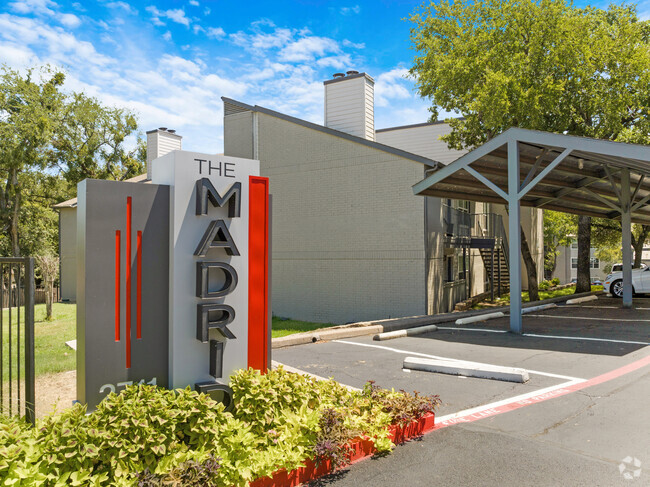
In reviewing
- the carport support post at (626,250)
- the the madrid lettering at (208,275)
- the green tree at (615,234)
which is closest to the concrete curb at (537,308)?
the carport support post at (626,250)

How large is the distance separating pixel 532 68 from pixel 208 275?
1954 cm

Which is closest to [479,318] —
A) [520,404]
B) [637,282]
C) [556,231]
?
[520,404]

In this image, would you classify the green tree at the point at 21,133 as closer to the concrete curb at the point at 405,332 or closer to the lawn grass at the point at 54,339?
the lawn grass at the point at 54,339

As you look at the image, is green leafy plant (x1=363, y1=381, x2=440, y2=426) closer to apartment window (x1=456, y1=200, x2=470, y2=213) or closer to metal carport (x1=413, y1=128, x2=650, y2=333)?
metal carport (x1=413, y1=128, x2=650, y2=333)

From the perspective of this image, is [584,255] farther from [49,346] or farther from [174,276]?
[174,276]

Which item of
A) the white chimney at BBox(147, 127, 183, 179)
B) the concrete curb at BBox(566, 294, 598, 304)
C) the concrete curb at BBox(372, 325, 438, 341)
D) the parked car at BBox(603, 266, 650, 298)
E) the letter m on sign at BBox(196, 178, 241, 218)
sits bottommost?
the concrete curb at BBox(372, 325, 438, 341)

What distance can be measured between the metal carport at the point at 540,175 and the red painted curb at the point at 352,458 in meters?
7.98

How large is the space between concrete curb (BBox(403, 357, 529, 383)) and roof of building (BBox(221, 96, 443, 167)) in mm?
10705

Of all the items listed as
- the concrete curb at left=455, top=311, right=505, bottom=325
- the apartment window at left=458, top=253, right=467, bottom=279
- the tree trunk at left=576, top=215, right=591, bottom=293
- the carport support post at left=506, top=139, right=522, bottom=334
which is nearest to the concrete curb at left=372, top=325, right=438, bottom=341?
the concrete curb at left=455, top=311, right=505, bottom=325

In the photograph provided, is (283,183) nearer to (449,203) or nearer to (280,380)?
(449,203)

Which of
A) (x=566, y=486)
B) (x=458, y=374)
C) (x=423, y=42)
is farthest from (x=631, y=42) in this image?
(x=566, y=486)

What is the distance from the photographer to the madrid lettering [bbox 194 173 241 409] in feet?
17.7

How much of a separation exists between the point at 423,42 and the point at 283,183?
936 cm

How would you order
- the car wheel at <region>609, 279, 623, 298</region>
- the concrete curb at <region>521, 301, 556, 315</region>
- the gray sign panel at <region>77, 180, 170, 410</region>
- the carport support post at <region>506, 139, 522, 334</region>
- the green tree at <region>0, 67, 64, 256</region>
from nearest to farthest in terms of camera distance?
the gray sign panel at <region>77, 180, 170, 410</region>, the carport support post at <region>506, 139, 522, 334</region>, the concrete curb at <region>521, 301, 556, 315</region>, the car wheel at <region>609, 279, 623, 298</region>, the green tree at <region>0, 67, 64, 256</region>
